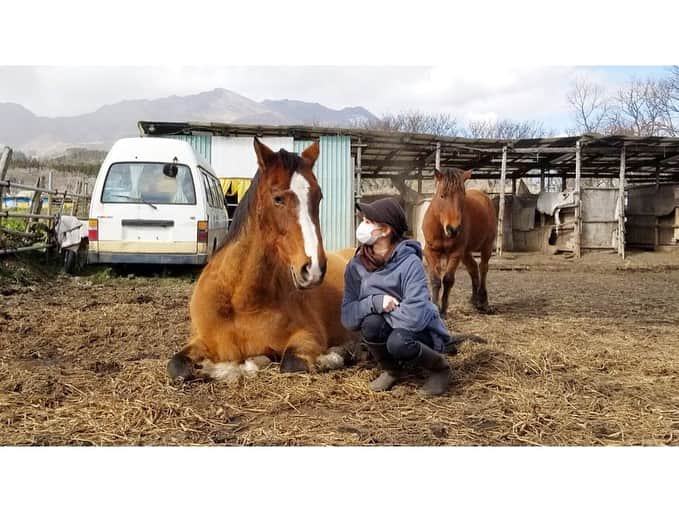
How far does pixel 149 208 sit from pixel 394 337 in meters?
5.98

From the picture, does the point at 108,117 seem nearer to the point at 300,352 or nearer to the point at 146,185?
the point at 146,185

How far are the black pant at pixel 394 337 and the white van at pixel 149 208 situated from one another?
4.87 metres

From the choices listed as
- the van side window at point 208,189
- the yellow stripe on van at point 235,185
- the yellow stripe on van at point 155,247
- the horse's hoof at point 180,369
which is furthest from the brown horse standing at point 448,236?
the yellow stripe on van at point 235,185

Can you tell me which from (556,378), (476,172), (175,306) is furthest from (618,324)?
(476,172)

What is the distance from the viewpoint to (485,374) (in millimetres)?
3180

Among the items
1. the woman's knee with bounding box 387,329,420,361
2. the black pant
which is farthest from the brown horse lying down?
the woman's knee with bounding box 387,329,420,361

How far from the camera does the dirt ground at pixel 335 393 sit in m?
2.24

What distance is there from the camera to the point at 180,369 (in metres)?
2.97

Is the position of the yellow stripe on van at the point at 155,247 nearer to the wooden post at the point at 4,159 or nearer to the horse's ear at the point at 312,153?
the wooden post at the point at 4,159

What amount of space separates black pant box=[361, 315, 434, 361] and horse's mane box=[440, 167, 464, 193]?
A: 129 inches

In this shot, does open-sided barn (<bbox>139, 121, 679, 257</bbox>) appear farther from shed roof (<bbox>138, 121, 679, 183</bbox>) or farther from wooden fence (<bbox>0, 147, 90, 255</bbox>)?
wooden fence (<bbox>0, 147, 90, 255</bbox>)

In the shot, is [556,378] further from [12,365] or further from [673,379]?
[12,365]

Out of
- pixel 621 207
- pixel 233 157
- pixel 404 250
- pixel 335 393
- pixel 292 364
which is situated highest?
pixel 233 157

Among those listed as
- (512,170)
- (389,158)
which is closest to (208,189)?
(389,158)
